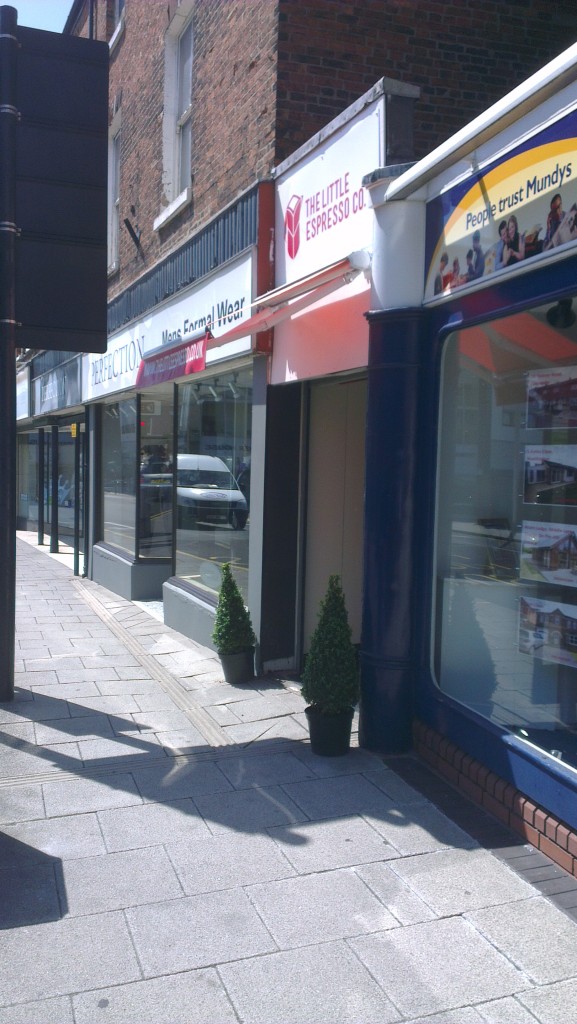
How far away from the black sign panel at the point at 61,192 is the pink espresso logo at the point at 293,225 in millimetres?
1407

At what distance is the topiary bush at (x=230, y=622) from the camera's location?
7.00 meters

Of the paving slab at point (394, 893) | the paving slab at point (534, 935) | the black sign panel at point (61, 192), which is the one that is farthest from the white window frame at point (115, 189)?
the paving slab at point (534, 935)

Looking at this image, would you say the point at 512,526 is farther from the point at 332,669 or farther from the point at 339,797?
the point at 339,797

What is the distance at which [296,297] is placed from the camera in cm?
643

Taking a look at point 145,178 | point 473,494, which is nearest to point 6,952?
point 473,494

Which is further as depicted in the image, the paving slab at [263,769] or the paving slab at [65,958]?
the paving slab at [263,769]

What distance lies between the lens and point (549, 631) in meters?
4.42

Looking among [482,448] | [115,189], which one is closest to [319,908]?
[482,448]

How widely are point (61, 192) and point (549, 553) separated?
4657 millimetres

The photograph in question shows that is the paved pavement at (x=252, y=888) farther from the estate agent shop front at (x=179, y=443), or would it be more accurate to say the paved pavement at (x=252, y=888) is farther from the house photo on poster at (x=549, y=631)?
the estate agent shop front at (x=179, y=443)

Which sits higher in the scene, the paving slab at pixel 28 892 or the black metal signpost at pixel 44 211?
the black metal signpost at pixel 44 211

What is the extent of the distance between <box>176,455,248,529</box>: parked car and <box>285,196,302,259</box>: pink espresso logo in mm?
2187

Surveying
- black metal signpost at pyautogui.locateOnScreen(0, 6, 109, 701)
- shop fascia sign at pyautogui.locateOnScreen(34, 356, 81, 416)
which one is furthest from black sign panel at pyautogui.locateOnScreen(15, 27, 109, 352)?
shop fascia sign at pyautogui.locateOnScreen(34, 356, 81, 416)

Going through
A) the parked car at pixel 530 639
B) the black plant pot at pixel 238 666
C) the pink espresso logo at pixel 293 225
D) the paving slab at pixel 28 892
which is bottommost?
the paving slab at pixel 28 892
